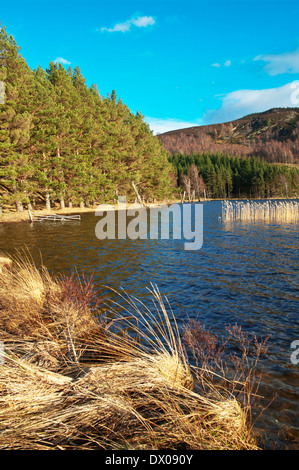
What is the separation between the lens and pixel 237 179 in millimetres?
122562

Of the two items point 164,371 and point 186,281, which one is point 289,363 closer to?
point 164,371

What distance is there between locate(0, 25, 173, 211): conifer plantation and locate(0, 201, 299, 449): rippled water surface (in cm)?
1571

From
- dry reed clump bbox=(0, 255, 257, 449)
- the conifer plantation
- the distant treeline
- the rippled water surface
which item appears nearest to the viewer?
dry reed clump bbox=(0, 255, 257, 449)

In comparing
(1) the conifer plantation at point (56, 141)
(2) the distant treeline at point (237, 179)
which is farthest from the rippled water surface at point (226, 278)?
(2) the distant treeline at point (237, 179)

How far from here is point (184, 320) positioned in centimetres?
751

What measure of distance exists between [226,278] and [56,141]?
35969mm

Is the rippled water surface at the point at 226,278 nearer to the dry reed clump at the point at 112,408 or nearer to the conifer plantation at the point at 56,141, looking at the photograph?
the dry reed clump at the point at 112,408

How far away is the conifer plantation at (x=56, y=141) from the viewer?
109 ft

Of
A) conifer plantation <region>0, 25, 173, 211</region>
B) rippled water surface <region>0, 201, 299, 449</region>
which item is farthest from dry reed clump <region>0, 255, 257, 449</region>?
conifer plantation <region>0, 25, 173, 211</region>

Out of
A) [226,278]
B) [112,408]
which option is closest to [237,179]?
[226,278]

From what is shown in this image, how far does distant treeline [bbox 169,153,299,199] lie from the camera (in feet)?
369

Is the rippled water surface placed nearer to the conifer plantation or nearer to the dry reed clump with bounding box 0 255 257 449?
the dry reed clump with bounding box 0 255 257 449

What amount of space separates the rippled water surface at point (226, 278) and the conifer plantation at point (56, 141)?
1571 centimetres

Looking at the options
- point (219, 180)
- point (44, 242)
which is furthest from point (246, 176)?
point (44, 242)
